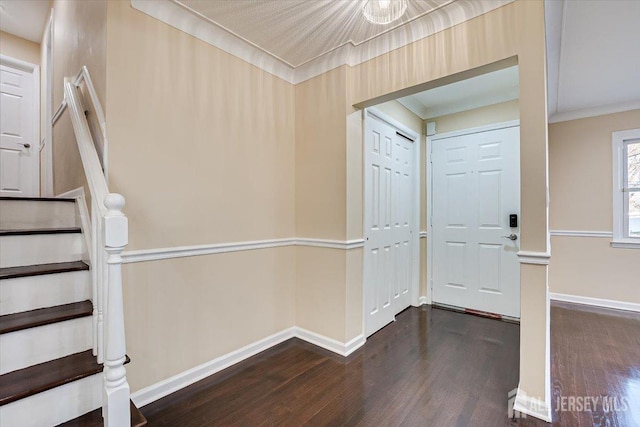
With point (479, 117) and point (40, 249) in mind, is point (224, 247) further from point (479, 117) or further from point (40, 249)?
point (479, 117)

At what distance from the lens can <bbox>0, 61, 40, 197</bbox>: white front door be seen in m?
3.22

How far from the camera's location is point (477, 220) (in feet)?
10.7

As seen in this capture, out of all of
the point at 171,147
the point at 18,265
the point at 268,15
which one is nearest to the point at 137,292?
the point at 18,265

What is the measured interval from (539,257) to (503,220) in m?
1.67

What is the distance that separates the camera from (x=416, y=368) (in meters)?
2.16

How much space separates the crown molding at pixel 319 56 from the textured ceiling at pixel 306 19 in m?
0.01

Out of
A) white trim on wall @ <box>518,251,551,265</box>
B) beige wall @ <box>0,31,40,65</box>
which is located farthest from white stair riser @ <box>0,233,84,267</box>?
beige wall @ <box>0,31,40,65</box>

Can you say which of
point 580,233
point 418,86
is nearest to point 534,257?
point 418,86

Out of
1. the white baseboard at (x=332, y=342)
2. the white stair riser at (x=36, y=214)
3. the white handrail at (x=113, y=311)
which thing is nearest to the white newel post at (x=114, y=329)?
the white handrail at (x=113, y=311)

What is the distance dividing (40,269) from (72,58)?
5.74ft

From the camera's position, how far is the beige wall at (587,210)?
11.3 ft

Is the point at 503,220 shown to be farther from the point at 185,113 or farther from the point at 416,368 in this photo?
the point at 185,113

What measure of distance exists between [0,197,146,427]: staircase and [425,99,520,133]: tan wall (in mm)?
3667

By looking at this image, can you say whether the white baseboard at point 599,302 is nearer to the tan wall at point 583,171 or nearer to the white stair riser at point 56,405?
the tan wall at point 583,171
